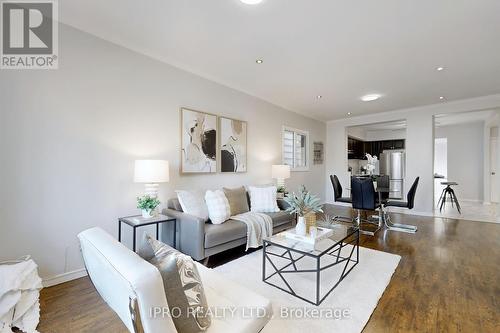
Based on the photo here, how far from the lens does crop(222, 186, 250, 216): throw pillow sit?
3389 millimetres

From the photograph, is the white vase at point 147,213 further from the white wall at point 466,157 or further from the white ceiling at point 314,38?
the white wall at point 466,157

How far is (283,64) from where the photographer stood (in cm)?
331

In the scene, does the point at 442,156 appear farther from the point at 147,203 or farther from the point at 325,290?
the point at 147,203

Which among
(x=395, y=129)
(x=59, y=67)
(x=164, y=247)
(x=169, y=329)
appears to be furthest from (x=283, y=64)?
(x=395, y=129)

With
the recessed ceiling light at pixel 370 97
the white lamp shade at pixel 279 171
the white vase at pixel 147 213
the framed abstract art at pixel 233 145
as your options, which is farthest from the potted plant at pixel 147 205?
the recessed ceiling light at pixel 370 97

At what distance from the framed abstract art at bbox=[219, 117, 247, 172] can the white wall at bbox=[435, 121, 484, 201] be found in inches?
299

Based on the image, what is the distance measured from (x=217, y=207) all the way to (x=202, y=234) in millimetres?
524

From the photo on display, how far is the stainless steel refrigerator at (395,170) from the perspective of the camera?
24.1ft

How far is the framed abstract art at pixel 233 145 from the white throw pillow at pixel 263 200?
2.20ft

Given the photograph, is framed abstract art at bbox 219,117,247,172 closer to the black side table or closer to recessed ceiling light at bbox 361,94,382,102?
the black side table

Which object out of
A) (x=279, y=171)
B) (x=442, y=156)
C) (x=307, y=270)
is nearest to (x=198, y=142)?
(x=279, y=171)

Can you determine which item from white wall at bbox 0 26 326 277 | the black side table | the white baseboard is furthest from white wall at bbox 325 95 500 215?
the white baseboard

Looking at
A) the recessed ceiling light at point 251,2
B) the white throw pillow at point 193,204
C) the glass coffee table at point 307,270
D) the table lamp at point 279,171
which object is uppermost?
the recessed ceiling light at point 251,2

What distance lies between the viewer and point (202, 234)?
2.54 metres
